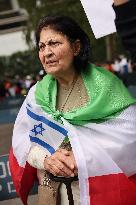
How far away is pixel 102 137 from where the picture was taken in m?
2.49

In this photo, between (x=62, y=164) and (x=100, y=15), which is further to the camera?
(x=62, y=164)

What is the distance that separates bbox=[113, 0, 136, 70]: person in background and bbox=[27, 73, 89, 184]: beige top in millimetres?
960

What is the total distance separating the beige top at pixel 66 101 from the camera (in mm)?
2654

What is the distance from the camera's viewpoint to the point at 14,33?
152 ft

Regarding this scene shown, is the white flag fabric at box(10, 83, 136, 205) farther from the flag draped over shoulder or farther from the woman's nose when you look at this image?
the woman's nose

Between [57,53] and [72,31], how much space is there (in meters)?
0.15

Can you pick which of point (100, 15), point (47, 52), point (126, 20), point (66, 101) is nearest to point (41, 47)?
point (47, 52)

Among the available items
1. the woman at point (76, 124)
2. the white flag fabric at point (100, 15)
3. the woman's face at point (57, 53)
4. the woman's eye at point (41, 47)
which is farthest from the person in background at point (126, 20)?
the woman's eye at point (41, 47)

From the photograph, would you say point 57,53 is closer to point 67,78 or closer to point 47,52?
point 47,52

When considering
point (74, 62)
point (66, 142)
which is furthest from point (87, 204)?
point (74, 62)

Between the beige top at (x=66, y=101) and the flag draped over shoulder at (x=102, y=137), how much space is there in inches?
2.4

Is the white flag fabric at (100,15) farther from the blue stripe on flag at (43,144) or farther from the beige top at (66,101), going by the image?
the blue stripe on flag at (43,144)

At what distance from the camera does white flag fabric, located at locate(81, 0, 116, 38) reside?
234cm

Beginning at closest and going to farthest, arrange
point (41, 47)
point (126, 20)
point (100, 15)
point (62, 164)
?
1. point (126, 20)
2. point (100, 15)
3. point (62, 164)
4. point (41, 47)
